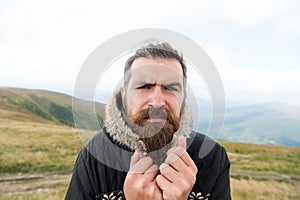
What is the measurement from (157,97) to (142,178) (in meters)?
0.85

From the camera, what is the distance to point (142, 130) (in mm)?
3334

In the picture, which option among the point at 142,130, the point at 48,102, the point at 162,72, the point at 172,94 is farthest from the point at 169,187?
the point at 48,102

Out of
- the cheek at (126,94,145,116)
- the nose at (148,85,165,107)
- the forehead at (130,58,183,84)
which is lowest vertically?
the cheek at (126,94,145,116)

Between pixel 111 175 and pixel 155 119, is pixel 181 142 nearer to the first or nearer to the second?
pixel 155 119

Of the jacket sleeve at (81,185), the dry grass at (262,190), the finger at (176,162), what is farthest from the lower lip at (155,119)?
the dry grass at (262,190)

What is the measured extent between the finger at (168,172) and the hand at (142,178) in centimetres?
7

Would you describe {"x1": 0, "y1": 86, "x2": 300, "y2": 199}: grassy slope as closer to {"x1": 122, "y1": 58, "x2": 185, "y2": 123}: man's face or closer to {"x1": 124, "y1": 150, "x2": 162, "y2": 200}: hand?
{"x1": 124, "y1": 150, "x2": 162, "y2": 200}: hand

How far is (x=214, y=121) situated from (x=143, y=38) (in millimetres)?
1033

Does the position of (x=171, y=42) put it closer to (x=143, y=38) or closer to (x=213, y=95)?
(x=143, y=38)

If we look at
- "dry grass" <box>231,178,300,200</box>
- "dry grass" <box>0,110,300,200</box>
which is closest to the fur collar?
"dry grass" <box>0,110,300,200</box>

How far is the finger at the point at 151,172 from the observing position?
3047mm

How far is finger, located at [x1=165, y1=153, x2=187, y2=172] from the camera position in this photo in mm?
2986

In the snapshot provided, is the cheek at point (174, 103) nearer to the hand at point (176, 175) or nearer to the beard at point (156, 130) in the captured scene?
the beard at point (156, 130)

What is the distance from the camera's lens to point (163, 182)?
3.04 m
